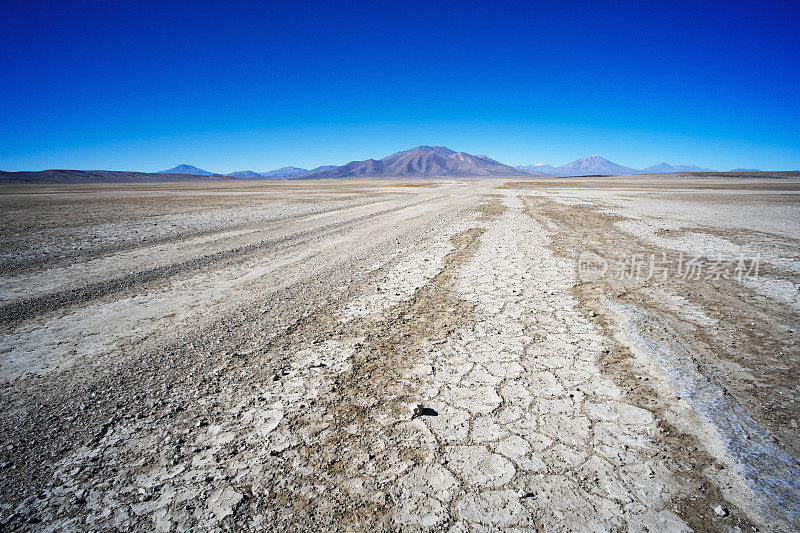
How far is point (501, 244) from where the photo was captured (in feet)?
28.2

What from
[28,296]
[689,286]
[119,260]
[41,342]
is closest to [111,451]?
[41,342]

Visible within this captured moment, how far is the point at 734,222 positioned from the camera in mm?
12430

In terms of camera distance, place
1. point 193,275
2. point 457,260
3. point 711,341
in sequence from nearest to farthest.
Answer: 1. point 711,341
2. point 193,275
3. point 457,260

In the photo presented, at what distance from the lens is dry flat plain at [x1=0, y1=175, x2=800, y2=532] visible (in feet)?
6.03

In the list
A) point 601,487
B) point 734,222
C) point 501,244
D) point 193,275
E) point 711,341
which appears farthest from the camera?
point 734,222

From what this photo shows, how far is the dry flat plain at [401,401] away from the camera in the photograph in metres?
1.84

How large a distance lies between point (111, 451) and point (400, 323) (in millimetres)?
2672

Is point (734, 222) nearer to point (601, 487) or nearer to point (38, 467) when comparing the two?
point (601, 487)

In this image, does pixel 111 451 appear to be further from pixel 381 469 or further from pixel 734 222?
pixel 734 222

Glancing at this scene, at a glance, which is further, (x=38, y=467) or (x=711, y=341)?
(x=711, y=341)

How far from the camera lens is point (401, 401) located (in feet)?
8.82

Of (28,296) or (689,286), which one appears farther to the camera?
(689,286)

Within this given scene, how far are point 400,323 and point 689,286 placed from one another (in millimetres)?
4579

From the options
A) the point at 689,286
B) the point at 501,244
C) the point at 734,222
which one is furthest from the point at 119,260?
the point at 734,222
